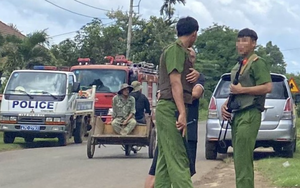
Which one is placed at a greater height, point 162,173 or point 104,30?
point 104,30

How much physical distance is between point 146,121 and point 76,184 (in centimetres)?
511

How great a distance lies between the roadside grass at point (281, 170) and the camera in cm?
1086

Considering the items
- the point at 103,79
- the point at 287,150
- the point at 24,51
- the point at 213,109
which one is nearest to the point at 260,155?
the point at 287,150

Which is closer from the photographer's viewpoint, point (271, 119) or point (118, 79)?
point (271, 119)

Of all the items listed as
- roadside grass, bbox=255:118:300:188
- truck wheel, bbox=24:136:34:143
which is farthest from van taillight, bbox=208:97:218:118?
truck wheel, bbox=24:136:34:143

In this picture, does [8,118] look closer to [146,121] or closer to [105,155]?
[105,155]

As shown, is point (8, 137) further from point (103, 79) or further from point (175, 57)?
point (175, 57)

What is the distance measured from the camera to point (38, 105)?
20.6 m

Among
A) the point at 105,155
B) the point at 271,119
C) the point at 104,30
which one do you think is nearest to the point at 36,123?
the point at 105,155

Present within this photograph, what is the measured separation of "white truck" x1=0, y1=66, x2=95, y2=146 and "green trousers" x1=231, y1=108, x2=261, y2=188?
13309 millimetres

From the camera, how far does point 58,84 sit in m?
21.3

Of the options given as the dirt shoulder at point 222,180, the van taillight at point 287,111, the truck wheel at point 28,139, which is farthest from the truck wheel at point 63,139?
the van taillight at point 287,111

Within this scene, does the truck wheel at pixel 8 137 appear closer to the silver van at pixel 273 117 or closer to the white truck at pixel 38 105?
the white truck at pixel 38 105

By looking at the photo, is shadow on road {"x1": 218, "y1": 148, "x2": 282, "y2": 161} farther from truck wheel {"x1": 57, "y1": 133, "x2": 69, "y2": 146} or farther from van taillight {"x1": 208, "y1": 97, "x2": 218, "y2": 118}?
truck wheel {"x1": 57, "y1": 133, "x2": 69, "y2": 146}
